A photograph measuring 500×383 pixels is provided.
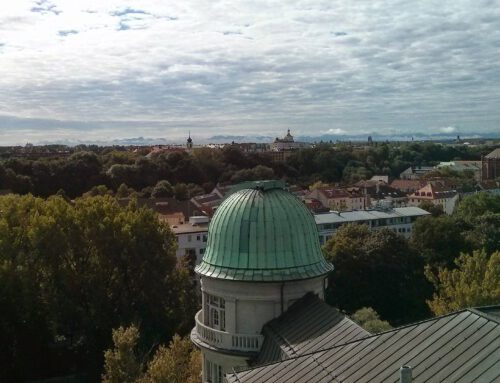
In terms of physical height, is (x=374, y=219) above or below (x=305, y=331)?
below

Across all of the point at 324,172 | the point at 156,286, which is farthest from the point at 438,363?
the point at 324,172

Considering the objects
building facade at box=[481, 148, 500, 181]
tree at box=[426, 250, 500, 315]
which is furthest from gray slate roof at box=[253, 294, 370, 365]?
building facade at box=[481, 148, 500, 181]

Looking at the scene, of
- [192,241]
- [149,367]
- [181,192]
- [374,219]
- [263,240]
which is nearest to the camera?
[263,240]

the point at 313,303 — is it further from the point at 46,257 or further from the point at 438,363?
the point at 46,257

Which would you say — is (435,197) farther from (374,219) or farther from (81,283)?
(81,283)

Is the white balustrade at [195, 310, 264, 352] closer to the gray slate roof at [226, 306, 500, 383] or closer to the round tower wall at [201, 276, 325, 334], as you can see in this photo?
the round tower wall at [201, 276, 325, 334]

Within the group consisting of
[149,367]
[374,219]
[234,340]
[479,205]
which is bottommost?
[374,219]

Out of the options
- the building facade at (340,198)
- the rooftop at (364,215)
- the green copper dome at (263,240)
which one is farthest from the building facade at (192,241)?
the green copper dome at (263,240)

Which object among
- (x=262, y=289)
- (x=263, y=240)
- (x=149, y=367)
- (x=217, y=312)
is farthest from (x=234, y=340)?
(x=149, y=367)
